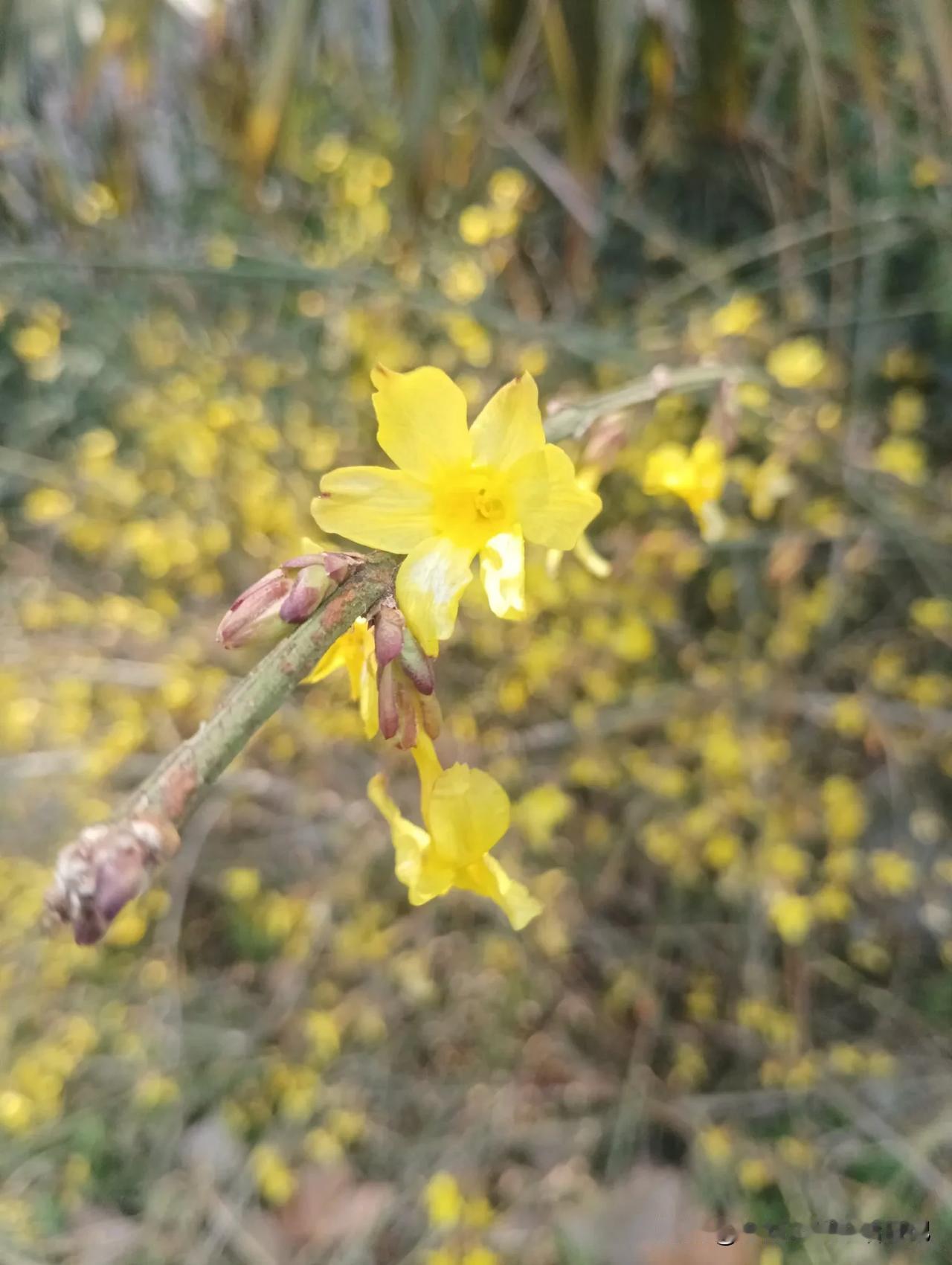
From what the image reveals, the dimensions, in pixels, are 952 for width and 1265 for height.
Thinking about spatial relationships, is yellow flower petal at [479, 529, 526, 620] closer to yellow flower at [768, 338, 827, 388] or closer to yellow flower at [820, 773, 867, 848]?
yellow flower at [768, 338, 827, 388]

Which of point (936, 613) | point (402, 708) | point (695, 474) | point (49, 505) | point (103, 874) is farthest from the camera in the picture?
point (49, 505)

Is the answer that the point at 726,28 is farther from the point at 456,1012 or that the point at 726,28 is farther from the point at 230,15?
the point at 456,1012

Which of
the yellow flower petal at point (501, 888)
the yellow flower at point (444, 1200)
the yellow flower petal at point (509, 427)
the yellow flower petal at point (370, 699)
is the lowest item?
the yellow flower at point (444, 1200)

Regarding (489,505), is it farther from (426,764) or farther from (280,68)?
(280,68)

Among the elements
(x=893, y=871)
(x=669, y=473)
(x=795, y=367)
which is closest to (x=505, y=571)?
(x=669, y=473)

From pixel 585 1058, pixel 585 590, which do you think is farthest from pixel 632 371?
pixel 585 1058

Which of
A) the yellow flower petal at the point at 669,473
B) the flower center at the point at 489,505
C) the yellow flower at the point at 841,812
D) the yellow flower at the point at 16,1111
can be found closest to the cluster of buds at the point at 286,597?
the flower center at the point at 489,505

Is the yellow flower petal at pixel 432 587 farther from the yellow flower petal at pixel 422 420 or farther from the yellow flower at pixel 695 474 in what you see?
the yellow flower at pixel 695 474
